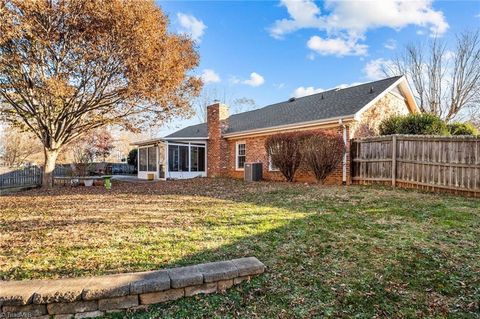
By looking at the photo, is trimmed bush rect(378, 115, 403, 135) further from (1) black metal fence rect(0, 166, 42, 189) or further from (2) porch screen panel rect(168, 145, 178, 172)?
(1) black metal fence rect(0, 166, 42, 189)

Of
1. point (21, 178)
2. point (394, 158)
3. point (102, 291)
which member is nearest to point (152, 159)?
point (21, 178)

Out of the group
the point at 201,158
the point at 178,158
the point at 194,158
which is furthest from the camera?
the point at 201,158

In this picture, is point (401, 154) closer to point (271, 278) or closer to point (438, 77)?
point (271, 278)

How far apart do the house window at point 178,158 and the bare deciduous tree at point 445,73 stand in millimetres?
21210

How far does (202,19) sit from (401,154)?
10424 millimetres

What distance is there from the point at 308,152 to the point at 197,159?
8723mm

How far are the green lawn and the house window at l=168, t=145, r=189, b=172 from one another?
10.2 m

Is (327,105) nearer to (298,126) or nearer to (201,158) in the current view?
(298,126)

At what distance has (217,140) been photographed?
665 inches

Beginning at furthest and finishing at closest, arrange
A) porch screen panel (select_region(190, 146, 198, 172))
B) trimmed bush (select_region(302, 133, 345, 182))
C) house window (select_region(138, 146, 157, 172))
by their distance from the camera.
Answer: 1. house window (select_region(138, 146, 157, 172))
2. porch screen panel (select_region(190, 146, 198, 172))
3. trimmed bush (select_region(302, 133, 345, 182))

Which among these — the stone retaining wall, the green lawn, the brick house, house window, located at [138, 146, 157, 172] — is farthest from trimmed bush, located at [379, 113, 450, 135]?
house window, located at [138, 146, 157, 172]

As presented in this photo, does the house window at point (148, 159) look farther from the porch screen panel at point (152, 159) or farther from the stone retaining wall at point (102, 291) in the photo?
the stone retaining wall at point (102, 291)

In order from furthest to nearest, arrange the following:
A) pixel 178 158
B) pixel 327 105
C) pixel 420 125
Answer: pixel 178 158 < pixel 327 105 < pixel 420 125

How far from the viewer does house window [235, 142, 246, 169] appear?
15.8 metres
